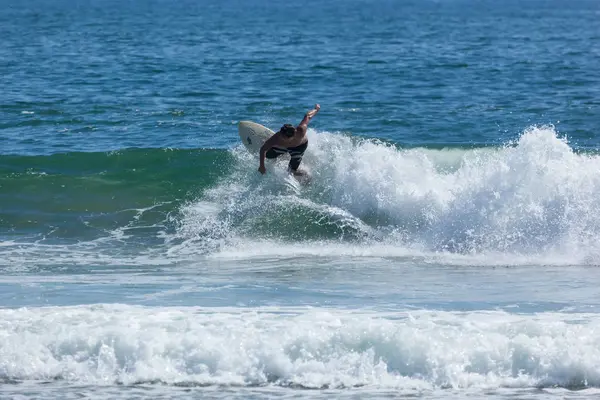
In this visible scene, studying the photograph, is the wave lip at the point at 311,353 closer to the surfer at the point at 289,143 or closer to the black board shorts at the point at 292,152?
the surfer at the point at 289,143

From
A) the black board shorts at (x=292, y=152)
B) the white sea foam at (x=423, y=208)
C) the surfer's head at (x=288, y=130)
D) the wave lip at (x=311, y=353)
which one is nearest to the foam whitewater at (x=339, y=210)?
the white sea foam at (x=423, y=208)

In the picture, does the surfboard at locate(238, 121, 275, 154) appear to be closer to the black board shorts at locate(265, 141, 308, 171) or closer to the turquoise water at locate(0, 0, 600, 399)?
the turquoise water at locate(0, 0, 600, 399)

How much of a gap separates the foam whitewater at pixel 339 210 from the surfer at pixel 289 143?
0.35m

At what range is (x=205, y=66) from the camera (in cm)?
3547

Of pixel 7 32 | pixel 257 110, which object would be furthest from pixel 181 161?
pixel 7 32

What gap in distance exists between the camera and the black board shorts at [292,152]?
14.8 metres

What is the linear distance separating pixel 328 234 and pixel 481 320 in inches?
205

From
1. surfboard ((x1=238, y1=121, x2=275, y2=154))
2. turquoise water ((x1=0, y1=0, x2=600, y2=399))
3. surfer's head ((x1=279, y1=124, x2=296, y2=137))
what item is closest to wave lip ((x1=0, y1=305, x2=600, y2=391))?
turquoise water ((x1=0, y1=0, x2=600, y2=399))

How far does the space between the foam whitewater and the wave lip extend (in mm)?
3979

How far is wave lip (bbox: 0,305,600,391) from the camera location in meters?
8.52

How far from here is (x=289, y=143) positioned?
14.7 m

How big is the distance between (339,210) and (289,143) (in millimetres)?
1357

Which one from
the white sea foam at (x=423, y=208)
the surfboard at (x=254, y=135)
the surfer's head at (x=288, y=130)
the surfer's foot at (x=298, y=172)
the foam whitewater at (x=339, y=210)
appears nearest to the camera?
the white sea foam at (x=423, y=208)

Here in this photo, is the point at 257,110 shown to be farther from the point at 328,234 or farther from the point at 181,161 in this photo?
the point at 328,234
